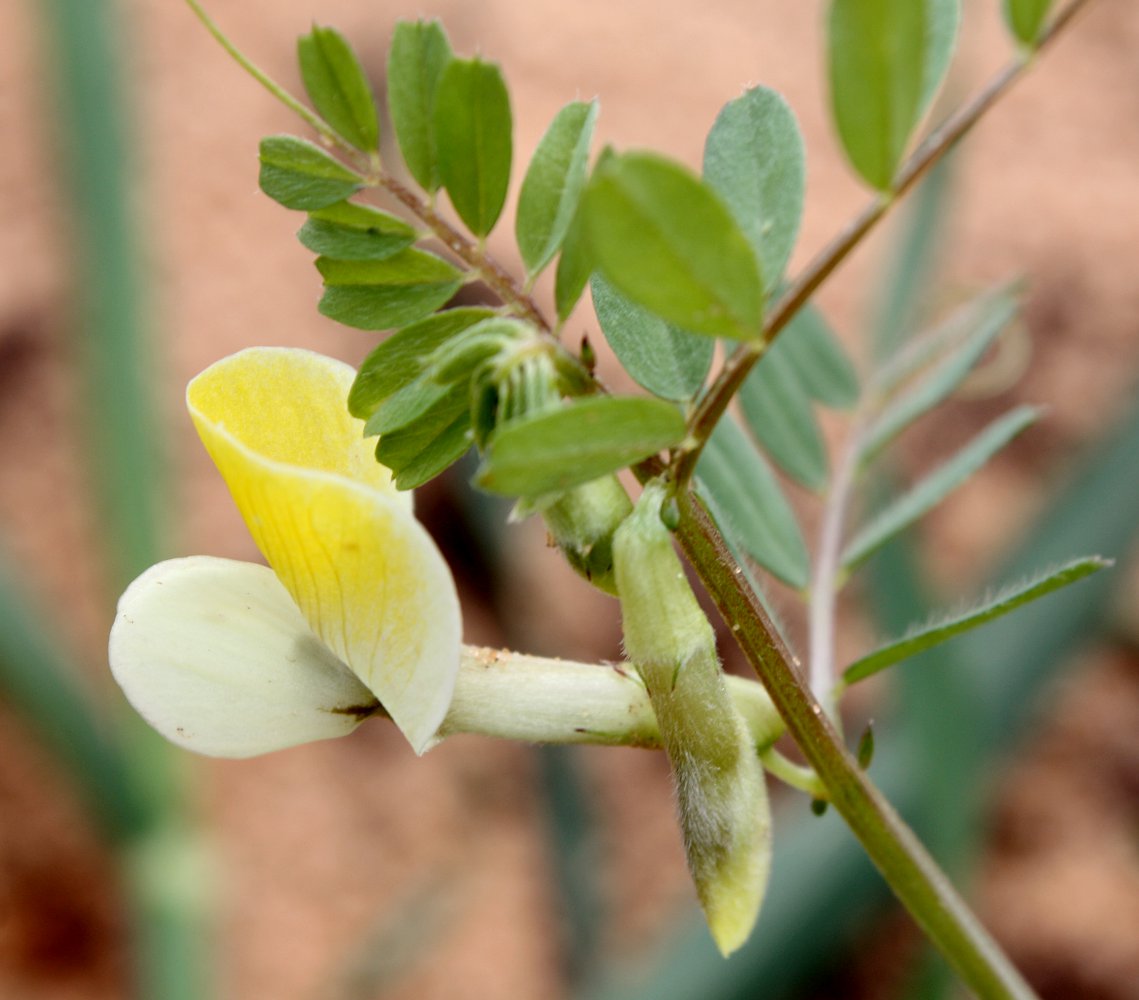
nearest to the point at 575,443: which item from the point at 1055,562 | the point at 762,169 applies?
the point at 762,169

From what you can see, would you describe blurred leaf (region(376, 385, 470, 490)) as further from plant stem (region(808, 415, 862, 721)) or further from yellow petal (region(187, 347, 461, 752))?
plant stem (region(808, 415, 862, 721))

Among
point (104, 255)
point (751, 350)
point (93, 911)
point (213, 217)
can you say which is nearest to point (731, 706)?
point (751, 350)

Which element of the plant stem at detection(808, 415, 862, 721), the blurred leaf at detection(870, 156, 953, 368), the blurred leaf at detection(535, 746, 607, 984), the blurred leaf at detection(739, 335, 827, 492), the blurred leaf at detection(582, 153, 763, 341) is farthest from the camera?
the blurred leaf at detection(535, 746, 607, 984)

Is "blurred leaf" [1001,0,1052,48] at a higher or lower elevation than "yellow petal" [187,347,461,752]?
higher

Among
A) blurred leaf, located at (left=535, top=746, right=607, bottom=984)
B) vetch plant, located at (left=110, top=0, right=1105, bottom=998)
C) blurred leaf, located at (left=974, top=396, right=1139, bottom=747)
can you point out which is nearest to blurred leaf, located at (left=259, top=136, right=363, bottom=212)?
vetch plant, located at (left=110, top=0, right=1105, bottom=998)

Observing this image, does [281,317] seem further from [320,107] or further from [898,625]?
[320,107]

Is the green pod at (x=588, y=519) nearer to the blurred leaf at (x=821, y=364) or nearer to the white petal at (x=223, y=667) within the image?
the white petal at (x=223, y=667)

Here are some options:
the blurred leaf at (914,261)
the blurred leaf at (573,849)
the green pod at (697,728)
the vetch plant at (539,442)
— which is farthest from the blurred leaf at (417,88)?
the blurred leaf at (573,849)
